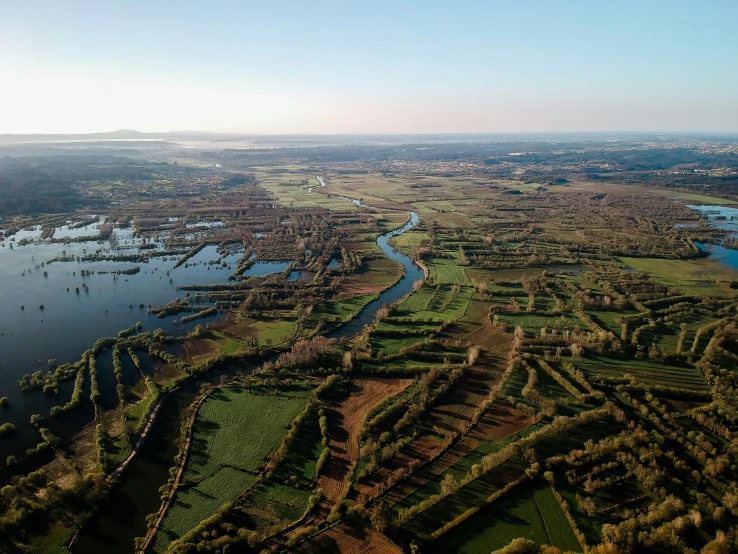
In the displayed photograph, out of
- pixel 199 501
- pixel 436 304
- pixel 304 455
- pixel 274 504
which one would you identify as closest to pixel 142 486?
pixel 199 501

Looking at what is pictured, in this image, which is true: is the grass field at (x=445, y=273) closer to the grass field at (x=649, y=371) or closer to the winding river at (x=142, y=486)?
the grass field at (x=649, y=371)

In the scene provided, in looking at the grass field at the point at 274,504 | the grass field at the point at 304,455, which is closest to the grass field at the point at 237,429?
the grass field at the point at 304,455

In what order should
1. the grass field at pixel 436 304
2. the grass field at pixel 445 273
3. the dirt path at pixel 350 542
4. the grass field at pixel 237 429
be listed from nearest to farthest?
the dirt path at pixel 350 542 → the grass field at pixel 237 429 → the grass field at pixel 436 304 → the grass field at pixel 445 273

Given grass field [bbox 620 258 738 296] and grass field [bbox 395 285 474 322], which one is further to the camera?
grass field [bbox 620 258 738 296]

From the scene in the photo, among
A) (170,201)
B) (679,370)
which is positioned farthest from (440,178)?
(679,370)

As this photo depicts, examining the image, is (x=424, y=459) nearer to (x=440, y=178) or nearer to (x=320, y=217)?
(x=320, y=217)

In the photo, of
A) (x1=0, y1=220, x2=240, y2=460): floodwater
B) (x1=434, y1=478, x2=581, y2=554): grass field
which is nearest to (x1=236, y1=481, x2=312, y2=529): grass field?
(x1=434, y1=478, x2=581, y2=554): grass field

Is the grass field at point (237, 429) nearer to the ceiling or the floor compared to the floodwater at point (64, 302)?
nearer to the floor

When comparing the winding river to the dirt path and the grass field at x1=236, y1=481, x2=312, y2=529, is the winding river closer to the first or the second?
the grass field at x1=236, y1=481, x2=312, y2=529

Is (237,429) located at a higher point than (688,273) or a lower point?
lower

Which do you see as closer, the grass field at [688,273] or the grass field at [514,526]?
the grass field at [514,526]

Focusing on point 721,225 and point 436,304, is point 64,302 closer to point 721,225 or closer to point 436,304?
point 436,304
